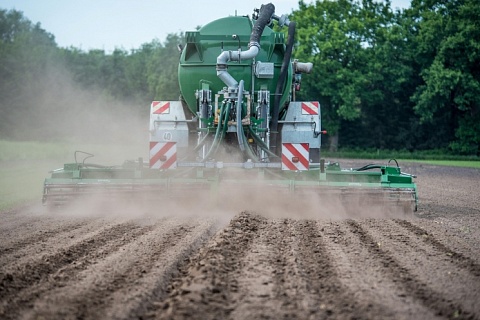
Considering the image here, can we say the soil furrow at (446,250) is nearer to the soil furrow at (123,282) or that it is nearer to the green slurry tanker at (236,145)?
the green slurry tanker at (236,145)

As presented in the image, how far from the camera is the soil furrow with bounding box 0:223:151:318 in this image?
5.46 meters

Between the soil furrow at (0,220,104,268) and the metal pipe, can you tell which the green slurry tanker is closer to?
the metal pipe

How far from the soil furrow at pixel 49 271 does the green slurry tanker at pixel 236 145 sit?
9.16ft

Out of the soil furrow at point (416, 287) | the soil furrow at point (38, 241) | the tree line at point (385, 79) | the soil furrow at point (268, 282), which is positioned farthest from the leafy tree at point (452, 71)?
the soil furrow at point (268, 282)

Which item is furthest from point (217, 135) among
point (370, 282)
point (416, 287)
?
point (416, 287)

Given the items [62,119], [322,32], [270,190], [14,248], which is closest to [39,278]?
[14,248]

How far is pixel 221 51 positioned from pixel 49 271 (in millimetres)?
6456

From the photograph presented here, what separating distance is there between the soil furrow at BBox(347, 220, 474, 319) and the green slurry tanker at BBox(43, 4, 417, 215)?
327 centimetres

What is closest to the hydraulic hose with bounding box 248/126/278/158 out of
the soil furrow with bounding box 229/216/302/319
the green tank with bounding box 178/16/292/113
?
the green tank with bounding box 178/16/292/113

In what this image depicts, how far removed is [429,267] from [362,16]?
146ft

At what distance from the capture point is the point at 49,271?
6.45 metres

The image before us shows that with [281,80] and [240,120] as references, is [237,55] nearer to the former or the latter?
[281,80]

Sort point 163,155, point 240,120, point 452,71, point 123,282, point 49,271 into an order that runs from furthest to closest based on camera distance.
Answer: point 452,71
point 163,155
point 240,120
point 49,271
point 123,282

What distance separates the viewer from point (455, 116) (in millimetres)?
46375
